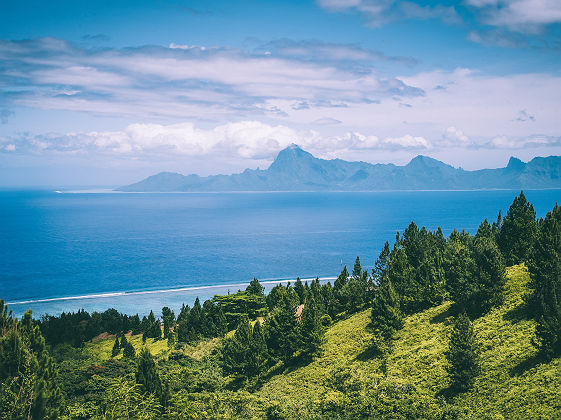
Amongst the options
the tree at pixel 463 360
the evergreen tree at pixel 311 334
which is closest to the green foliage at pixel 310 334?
the evergreen tree at pixel 311 334

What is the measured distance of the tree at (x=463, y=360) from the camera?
35.5 metres

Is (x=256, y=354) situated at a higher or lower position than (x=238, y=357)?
higher

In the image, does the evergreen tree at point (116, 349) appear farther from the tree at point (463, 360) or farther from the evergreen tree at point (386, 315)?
the tree at point (463, 360)

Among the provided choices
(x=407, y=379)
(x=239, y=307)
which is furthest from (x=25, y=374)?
(x=239, y=307)

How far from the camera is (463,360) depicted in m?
35.8

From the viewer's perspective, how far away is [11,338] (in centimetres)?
2728

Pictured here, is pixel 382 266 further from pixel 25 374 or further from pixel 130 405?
pixel 25 374

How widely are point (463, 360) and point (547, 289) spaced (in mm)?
9934

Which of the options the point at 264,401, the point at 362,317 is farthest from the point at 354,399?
the point at 362,317

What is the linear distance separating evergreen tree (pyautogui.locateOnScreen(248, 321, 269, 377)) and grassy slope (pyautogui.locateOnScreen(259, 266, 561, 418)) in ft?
7.08

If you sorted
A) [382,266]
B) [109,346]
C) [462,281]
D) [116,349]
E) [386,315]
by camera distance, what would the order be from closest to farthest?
[462,281] < [386,315] < [382,266] < [116,349] < [109,346]

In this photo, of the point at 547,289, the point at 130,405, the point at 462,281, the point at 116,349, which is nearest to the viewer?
the point at 130,405

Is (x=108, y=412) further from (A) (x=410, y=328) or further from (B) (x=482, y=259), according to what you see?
(B) (x=482, y=259)

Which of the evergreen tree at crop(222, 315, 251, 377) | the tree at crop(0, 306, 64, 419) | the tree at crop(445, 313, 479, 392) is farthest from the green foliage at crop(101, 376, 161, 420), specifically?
the tree at crop(445, 313, 479, 392)
